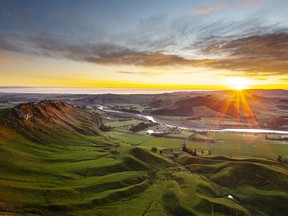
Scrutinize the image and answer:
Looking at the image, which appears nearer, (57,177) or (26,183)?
(26,183)

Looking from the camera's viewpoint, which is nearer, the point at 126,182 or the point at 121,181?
the point at 121,181

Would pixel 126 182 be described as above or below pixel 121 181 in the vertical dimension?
below

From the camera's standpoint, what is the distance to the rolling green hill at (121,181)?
9644 cm

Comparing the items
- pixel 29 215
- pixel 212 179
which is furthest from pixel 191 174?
pixel 29 215

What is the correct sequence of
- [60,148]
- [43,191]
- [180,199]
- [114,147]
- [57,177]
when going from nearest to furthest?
[43,191] → [180,199] → [57,177] → [60,148] → [114,147]

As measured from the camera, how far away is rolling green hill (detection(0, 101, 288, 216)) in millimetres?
96438

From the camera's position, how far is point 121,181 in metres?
120

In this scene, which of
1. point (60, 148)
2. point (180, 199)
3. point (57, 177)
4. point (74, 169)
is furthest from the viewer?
point (60, 148)

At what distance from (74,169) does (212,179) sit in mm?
63878

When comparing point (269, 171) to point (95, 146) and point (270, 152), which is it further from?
point (95, 146)

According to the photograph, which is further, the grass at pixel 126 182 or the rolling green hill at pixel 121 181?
the rolling green hill at pixel 121 181

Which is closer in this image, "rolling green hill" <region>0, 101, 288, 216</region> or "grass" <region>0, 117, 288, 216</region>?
"grass" <region>0, 117, 288, 216</region>

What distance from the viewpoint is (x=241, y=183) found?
12838cm

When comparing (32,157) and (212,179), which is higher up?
(32,157)
